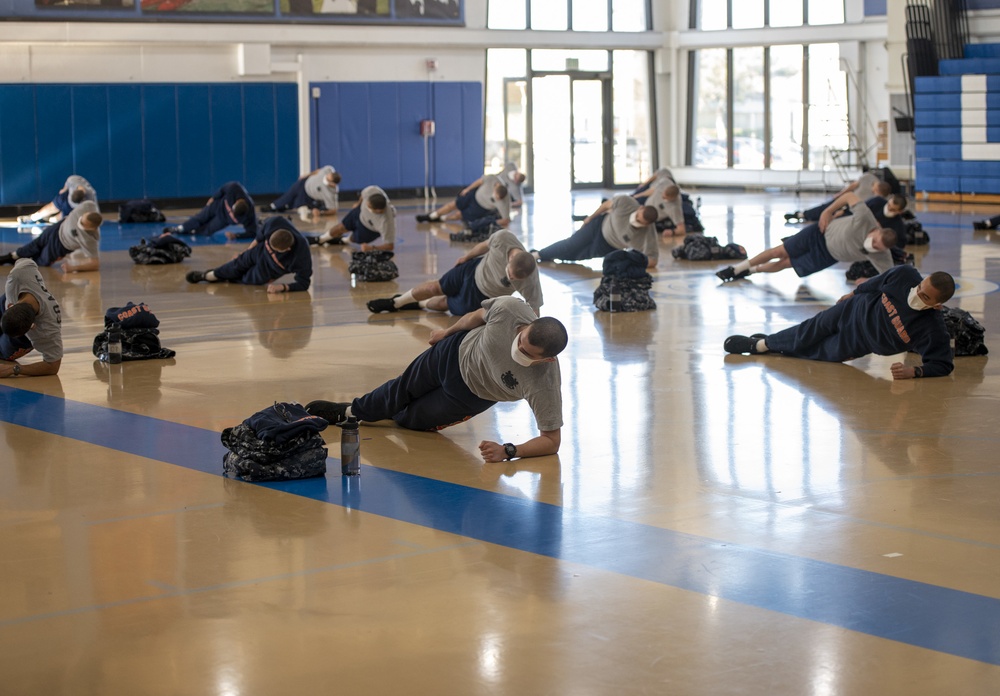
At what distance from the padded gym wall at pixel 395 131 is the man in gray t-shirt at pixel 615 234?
15.0 metres

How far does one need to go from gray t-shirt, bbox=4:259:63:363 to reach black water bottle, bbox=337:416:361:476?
3944mm

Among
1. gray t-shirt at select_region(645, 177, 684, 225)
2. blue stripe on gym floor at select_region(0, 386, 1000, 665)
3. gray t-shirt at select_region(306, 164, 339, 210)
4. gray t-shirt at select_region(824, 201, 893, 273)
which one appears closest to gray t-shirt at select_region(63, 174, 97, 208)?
gray t-shirt at select_region(306, 164, 339, 210)

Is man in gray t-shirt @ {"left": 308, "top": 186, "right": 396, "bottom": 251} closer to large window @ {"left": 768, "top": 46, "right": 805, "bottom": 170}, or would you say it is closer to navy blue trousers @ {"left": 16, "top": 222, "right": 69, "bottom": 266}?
navy blue trousers @ {"left": 16, "top": 222, "right": 69, "bottom": 266}

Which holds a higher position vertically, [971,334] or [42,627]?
[971,334]

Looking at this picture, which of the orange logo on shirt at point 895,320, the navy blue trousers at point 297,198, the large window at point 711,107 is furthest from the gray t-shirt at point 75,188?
the large window at point 711,107

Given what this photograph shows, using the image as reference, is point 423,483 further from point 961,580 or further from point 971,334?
point 971,334

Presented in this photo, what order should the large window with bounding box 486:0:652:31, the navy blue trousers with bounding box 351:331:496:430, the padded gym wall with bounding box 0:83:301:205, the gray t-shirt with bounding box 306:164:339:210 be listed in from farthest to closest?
1. the large window with bounding box 486:0:652:31
2. the padded gym wall with bounding box 0:83:301:205
3. the gray t-shirt with bounding box 306:164:339:210
4. the navy blue trousers with bounding box 351:331:496:430

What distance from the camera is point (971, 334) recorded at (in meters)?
11.5

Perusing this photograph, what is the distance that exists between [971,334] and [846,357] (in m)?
1.42

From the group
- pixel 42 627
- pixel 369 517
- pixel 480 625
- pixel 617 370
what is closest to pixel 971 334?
pixel 617 370

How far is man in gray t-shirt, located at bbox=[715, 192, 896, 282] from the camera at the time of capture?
14.3m

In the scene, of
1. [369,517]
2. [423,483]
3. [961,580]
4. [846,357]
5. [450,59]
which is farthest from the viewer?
[450,59]

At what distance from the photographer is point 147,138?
29.8 m

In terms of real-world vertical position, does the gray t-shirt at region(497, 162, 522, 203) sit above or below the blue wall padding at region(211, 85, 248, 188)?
below
